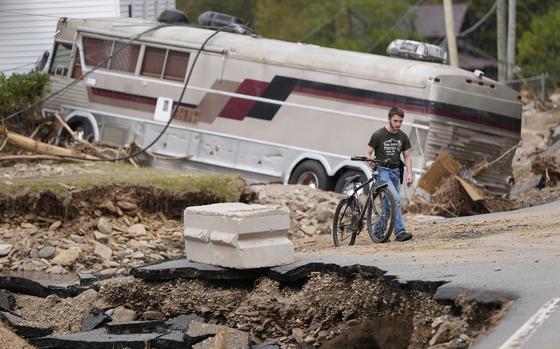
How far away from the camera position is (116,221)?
2034cm

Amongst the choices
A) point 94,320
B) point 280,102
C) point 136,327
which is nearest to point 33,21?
point 280,102

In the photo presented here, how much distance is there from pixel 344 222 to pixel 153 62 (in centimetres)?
1218

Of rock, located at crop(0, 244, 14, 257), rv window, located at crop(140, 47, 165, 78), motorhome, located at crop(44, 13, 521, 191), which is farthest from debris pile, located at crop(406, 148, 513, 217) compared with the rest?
rv window, located at crop(140, 47, 165, 78)

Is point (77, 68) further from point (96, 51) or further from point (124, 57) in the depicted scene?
point (124, 57)

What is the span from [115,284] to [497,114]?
12.2 metres

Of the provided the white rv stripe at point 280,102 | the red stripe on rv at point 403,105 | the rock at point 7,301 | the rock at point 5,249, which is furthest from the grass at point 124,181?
the rock at point 7,301

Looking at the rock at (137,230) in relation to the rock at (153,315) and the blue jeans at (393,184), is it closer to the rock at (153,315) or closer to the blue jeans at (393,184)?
the blue jeans at (393,184)

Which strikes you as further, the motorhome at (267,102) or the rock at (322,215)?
the motorhome at (267,102)

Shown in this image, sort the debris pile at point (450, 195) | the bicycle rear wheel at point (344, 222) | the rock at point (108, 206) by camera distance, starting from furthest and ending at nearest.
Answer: the debris pile at point (450, 195)
the rock at point (108, 206)
the bicycle rear wheel at point (344, 222)

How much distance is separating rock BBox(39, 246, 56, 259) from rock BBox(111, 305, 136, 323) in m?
5.09

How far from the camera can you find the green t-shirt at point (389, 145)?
1590cm

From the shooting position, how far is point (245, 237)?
13.3 meters

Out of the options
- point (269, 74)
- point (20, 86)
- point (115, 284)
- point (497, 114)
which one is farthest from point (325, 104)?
point (115, 284)

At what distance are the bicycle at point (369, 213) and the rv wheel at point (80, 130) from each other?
12474 millimetres
